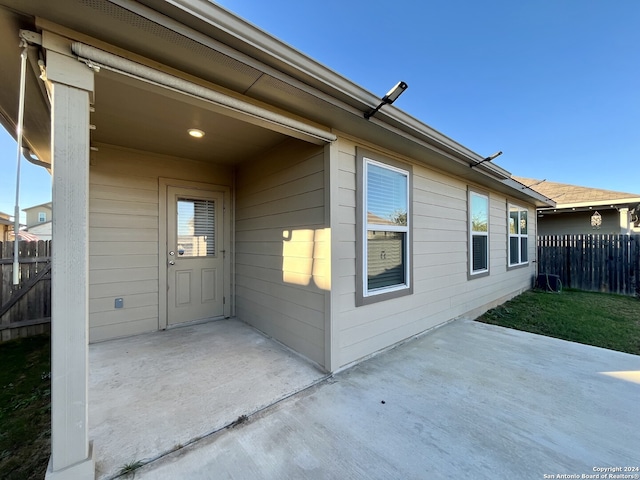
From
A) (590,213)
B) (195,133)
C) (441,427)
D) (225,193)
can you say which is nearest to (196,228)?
(225,193)

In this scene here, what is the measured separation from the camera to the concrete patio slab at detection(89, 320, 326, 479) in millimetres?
1683

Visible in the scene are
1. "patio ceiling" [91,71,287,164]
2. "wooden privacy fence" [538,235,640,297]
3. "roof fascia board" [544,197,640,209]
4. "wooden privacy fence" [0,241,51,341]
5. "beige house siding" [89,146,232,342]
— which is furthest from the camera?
"roof fascia board" [544,197,640,209]

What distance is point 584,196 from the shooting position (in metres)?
9.71

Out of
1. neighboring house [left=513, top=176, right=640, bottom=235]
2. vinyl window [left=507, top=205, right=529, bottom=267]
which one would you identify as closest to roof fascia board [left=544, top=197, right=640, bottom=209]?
neighboring house [left=513, top=176, right=640, bottom=235]

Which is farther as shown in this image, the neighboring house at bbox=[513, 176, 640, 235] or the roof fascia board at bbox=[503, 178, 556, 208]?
the neighboring house at bbox=[513, 176, 640, 235]

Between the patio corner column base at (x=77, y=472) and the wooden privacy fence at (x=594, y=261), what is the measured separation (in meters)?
10.3

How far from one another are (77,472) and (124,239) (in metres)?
2.80

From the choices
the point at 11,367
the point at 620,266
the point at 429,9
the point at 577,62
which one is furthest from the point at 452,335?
the point at 577,62

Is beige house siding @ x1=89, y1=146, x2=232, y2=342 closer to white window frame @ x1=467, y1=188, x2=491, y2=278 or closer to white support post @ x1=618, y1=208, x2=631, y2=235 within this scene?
white window frame @ x1=467, y1=188, x2=491, y2=278

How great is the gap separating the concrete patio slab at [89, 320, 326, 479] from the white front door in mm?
528

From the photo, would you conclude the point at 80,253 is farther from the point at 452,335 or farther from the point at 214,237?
the point at 452,335

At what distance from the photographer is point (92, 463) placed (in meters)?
1.35

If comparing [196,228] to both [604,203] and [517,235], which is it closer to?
[517,235]

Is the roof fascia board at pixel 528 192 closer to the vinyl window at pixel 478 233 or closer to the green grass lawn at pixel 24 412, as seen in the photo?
the vinyl window at pixel 478 233
